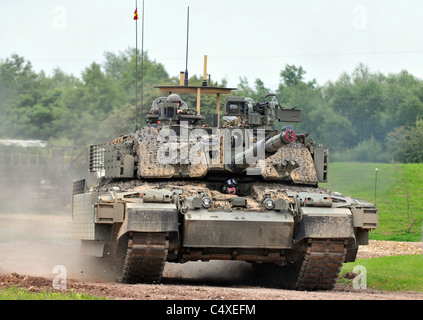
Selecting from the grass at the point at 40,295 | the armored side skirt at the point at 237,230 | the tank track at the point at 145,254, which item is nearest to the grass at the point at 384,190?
the armored side skirt at the point at 237,230

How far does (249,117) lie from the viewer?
19.8m

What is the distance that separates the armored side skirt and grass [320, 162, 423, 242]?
17201 mm

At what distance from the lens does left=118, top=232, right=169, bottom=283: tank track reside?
52.9 ft

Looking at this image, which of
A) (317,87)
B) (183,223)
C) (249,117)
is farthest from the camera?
(317,87)

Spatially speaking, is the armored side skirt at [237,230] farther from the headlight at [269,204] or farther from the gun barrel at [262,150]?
the gun barrel at [262,150]

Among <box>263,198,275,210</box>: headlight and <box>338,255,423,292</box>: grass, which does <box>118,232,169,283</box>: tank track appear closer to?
<box>263,198,275,210</box>: headlight

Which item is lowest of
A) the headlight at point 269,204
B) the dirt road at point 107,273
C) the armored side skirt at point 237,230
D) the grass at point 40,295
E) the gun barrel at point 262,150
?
the dirt road at point 107,273

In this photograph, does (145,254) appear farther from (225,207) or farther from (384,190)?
(384,190)

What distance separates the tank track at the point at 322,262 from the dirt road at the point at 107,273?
1.08ft

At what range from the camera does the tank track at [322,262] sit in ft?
54.7

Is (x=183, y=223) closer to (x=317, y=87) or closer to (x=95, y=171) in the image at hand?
(x=95, y=171)

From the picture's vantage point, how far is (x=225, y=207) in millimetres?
16906
